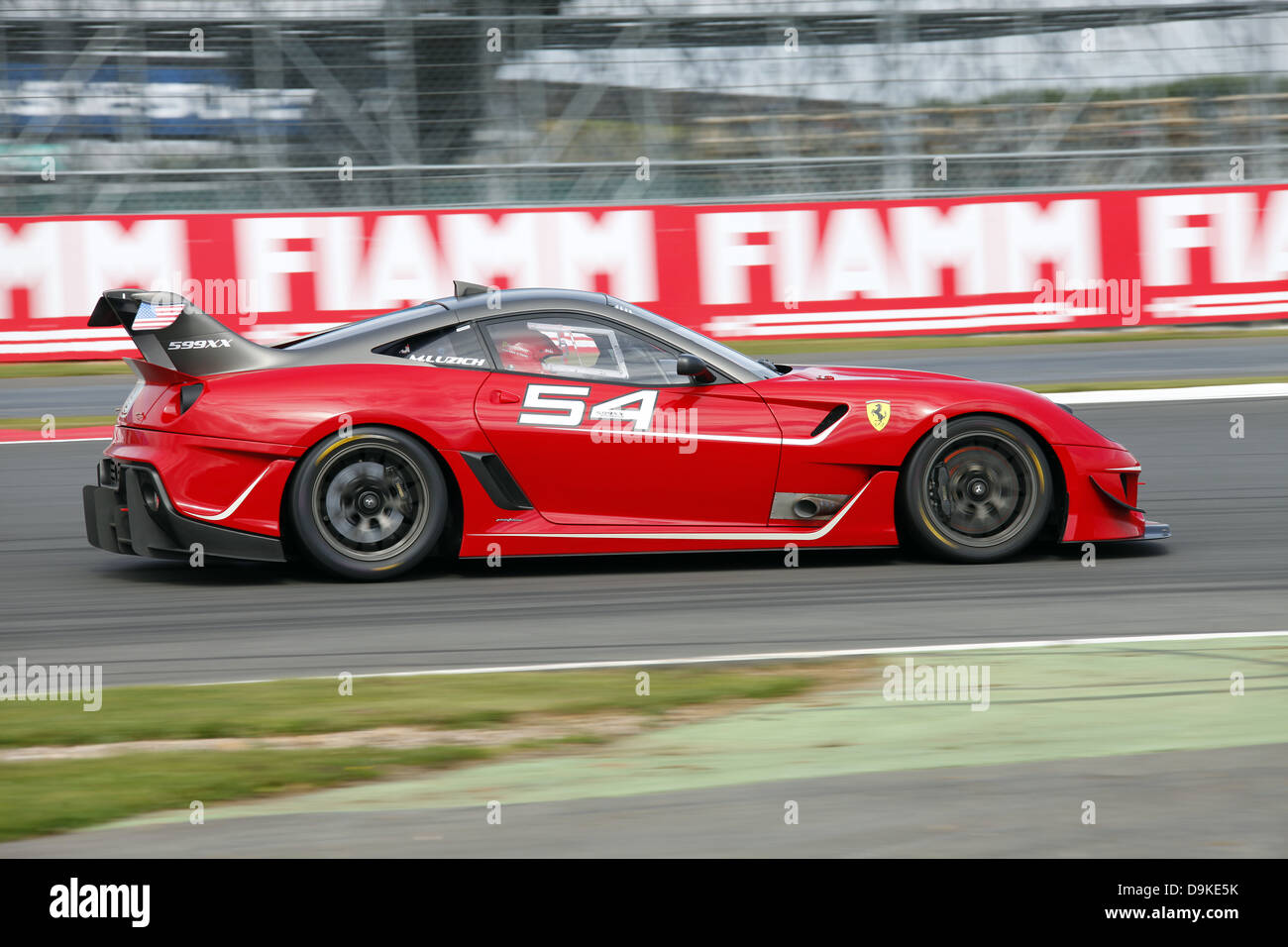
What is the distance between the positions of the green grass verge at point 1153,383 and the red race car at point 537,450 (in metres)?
6.71

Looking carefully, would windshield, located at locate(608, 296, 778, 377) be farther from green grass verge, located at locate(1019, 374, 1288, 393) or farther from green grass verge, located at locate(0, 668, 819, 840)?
green grass verge, located at locate(1019, 374, 1288, 393)

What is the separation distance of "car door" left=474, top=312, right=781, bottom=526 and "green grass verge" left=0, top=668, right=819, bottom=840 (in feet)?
5.31

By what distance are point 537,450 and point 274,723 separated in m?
2.34

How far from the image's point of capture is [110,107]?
63.0 ft

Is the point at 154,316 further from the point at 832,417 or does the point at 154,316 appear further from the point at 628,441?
the point at 832,417

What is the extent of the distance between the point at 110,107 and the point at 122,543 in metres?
13.6

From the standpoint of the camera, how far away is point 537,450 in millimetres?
6945

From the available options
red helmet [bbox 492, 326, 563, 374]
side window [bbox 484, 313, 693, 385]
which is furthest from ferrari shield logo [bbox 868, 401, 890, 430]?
red helmet [bbox 492, 326, 563, 374]

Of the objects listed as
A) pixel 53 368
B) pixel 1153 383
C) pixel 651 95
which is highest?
pixel 651 95

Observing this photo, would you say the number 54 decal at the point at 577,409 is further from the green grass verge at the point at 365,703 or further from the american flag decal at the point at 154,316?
the green grass verge at the point at 365,703

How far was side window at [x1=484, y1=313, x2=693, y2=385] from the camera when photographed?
708 cm

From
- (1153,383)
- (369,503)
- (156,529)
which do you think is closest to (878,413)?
(369,503)

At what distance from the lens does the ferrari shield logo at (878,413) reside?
23.2 feet

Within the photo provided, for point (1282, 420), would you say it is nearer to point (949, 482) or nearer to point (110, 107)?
point (949, 482)
